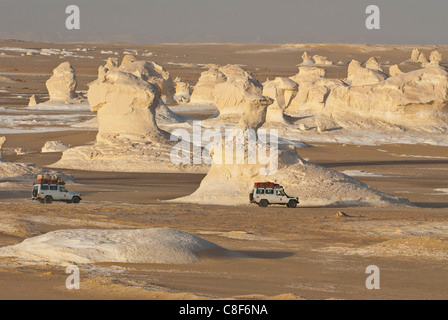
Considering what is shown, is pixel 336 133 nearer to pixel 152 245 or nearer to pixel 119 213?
pixel 119 213

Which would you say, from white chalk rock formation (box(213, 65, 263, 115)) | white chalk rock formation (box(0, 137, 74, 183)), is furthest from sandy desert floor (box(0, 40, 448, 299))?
white chalk rock formation (box(213, 65, 263, 115))

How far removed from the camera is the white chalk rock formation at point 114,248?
1331cm

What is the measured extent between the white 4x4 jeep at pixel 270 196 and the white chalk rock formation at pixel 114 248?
321 inches

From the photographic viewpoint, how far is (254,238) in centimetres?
1698

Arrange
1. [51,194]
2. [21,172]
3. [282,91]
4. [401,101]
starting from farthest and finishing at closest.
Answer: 1. [282,91]
2. [401,101]
3. [21,172]
4. [51,194]

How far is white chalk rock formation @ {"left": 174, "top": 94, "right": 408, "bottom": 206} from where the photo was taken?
76.6 feet

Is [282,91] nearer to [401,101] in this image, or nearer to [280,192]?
[401,101]

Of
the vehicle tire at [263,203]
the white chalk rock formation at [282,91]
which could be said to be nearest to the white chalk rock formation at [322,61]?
the white chalk rock formation at [282,91]

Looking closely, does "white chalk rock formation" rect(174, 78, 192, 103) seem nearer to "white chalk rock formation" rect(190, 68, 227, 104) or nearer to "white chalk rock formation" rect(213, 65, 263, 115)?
"white chalk rock formation" rect(190, 68, 227, 104)

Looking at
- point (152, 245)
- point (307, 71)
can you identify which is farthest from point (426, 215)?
point (307, 71)

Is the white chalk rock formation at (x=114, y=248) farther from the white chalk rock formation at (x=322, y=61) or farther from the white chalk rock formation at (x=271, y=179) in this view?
the white chalk rock formation at (x=322, y=61)

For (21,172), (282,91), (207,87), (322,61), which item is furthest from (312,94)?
(322,61)

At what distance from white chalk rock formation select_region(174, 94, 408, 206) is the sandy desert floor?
0.86m

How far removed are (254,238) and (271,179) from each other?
671 cm
